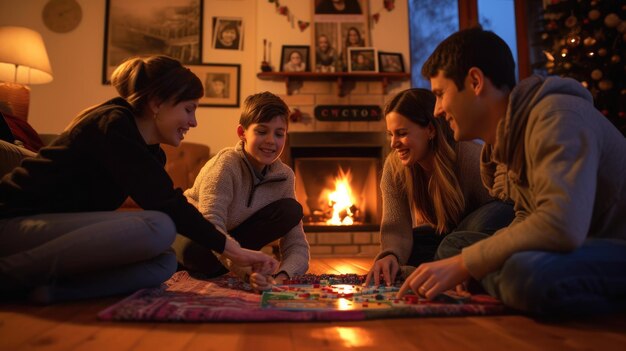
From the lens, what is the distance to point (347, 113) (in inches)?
146

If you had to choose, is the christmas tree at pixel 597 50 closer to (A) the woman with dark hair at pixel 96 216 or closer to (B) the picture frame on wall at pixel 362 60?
(B) the picture frame on wall at pixel 362 60

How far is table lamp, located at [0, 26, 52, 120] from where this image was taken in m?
2.59

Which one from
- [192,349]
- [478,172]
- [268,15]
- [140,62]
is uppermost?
[268,15]

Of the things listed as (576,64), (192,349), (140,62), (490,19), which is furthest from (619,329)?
(490,19)

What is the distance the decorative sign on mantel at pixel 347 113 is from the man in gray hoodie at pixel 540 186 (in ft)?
8.47

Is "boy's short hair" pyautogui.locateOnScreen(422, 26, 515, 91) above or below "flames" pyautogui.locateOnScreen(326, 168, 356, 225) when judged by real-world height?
above

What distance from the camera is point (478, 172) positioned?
151cm

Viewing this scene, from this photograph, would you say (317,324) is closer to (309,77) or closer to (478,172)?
(478,172)

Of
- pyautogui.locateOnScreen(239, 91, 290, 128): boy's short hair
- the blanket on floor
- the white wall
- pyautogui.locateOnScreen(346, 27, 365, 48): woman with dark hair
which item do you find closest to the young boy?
pyautogui.locateOnScreen(239, 91, 290, 128): boy's short hair

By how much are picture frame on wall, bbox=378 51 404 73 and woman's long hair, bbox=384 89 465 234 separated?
2.28 metres

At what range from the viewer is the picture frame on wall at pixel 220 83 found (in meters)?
3.81

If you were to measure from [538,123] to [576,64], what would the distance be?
7.76ft

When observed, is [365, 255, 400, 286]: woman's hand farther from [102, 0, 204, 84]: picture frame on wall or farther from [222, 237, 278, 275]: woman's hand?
[102, 0, 204, 84]: picture frame on wall

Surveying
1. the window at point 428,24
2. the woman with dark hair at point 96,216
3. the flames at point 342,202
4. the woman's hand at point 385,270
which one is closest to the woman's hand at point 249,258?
the woman with dark hair at point 96,216
